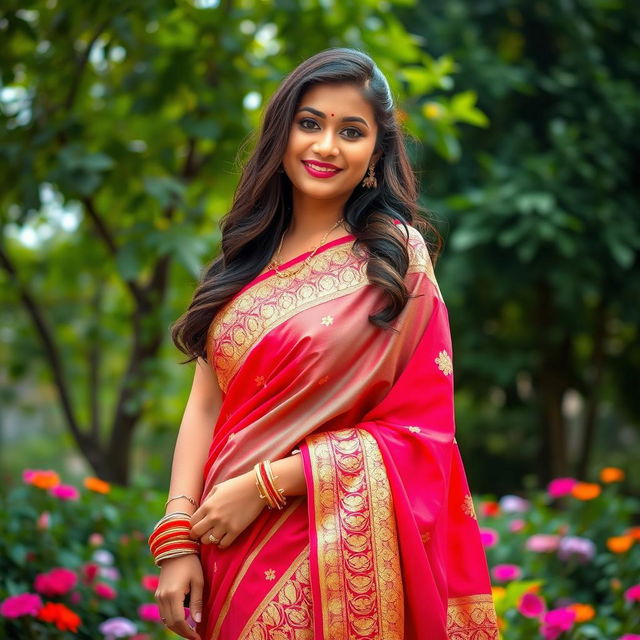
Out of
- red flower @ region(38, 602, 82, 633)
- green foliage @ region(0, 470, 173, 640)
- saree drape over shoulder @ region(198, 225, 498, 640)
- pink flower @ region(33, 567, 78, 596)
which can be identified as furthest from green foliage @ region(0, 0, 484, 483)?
saree drape over shoulder @ region(198, 225, 498, 640)

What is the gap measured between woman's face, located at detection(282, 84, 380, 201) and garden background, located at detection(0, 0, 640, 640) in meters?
0.47

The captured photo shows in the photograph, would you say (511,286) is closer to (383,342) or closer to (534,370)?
(534,370)

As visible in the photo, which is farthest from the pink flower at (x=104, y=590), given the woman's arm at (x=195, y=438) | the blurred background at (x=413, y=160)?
the woman's arm at (x=195, y=438)

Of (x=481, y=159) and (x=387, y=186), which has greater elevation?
(x=387, y=186)

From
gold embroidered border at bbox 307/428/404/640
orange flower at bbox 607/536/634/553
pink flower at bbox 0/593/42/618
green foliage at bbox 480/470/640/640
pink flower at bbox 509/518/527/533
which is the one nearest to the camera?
gold embroidered border at bbox 307/428/404/640

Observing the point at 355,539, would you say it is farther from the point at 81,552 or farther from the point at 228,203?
the point at 228,203

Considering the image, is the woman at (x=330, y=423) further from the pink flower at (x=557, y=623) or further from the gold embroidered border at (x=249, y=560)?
the pink flower at (x=557, y=623)

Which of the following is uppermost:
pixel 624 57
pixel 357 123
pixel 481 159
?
pixel 357 123

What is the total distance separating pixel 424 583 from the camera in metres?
1.72

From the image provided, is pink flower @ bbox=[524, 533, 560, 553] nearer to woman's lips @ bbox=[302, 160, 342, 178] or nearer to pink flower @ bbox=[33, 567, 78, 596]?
pink flower @ bbox=[33, 567, 78, 596]

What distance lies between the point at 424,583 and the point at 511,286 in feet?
16.9

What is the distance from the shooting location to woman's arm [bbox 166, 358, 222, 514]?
192 centimetres

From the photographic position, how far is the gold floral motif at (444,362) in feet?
5.93

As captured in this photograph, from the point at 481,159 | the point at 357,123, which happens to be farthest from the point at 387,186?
the point at 481,159
